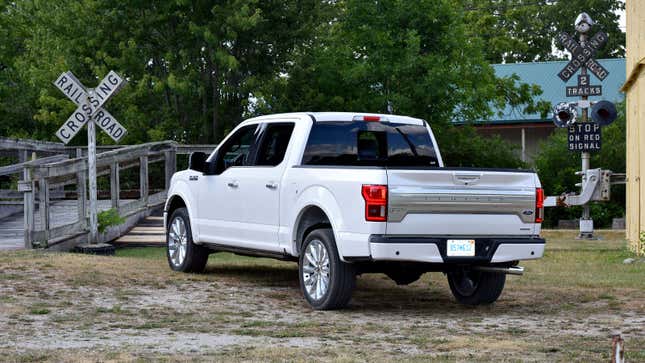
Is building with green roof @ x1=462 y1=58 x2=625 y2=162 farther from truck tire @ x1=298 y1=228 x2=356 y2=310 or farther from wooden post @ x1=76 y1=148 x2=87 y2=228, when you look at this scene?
truck tire @ x1=298 y1=228 x2=356 y2=310

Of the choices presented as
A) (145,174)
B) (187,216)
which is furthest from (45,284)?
(145,174)

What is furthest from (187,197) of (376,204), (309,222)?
(376,204)

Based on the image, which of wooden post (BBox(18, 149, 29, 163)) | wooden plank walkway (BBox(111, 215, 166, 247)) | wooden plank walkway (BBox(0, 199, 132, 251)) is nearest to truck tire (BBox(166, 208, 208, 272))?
wooden plank walkway (BBox(0, 199, 132, 251))

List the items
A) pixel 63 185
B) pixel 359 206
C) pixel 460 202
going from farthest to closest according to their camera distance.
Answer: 1. pixel 63 185
2. pixel 460 202
3. pixel 359 206

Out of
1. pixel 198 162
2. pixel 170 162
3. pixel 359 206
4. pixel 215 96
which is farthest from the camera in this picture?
pixel 215 96

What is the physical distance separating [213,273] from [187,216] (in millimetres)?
881

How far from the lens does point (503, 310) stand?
1154cm

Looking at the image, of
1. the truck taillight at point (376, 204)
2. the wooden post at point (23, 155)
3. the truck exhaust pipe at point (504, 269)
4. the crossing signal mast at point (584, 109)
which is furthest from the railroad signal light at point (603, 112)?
the truck taillight at point (376, 204)

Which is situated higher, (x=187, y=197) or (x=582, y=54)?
(x=582, y=54)

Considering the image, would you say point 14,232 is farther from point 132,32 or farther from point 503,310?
point 132,32

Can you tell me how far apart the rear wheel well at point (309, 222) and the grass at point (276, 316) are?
0.67 m

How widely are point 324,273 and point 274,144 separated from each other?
7.06ft

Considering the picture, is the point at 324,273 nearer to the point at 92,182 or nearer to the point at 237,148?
the point at 237,148

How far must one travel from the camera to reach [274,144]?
12.9 meters
